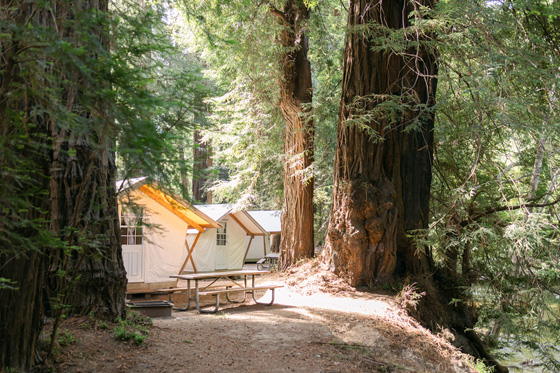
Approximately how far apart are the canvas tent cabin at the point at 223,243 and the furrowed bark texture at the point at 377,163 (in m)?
8.93

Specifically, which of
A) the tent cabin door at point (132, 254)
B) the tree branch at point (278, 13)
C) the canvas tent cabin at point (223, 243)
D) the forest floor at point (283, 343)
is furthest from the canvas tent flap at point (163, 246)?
the tree branch at point (278, 13)

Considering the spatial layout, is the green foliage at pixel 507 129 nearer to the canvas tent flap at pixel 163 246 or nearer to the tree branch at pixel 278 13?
the tree branch at pixel 278 13

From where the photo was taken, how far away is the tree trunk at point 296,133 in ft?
41.4

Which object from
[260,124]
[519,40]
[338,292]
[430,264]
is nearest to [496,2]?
[519,40]

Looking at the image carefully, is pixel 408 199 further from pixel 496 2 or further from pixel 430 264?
pixel 496 2

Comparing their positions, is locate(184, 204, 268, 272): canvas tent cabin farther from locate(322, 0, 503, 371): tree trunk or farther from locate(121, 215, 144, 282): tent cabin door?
locate(322, 0, 503, 371): tree trunk

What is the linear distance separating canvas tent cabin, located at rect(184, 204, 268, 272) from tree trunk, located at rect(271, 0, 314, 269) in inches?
219

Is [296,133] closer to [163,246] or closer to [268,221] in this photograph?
[163,246]

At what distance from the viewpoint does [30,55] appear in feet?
9.92

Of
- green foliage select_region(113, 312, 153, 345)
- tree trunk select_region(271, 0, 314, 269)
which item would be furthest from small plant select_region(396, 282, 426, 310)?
green foliage select_region(113, 312, 153, 345)

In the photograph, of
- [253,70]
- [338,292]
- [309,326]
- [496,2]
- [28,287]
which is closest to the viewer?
[28,287]

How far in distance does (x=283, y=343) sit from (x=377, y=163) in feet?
15.5

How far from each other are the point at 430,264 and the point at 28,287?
26.2 ft

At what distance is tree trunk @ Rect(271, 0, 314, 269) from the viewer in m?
12.6
